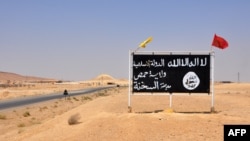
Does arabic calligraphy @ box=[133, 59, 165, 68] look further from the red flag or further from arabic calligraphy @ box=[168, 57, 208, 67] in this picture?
the red flag

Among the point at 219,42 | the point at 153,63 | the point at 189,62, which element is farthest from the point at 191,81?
the point at 219,42

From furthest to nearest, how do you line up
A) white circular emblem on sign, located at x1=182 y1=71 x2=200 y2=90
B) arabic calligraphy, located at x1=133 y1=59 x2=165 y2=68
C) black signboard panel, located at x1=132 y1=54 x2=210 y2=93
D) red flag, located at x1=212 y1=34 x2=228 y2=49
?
1. arabic calligraphy, located at x1=133 y1=59 x2=165 y2=68
2. white circular emblem on sign, located at x1=182 y1=71 x2=200 y2=90
3. black signboard panel, located at x1=132 y1=54 x2=210 y2=93
4. red flag, located at x1=212 y1=34 x2=228 y2=49

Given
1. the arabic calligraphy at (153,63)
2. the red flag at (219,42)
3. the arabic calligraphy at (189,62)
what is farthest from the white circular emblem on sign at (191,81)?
the red flag at (219,42)

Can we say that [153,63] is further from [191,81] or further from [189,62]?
[191,81]

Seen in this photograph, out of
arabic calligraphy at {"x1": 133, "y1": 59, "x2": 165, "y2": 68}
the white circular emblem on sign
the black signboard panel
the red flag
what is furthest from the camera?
arabic calligraphy at {"x1": 133, "y1": 59, "x2": 165, "y2": 68}

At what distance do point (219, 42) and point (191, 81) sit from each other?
233 cm

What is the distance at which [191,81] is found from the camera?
74.5 ft

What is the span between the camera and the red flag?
22.3 metres

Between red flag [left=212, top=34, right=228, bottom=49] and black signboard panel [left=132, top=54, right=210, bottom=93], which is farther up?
red flag [left=212, top=34, right=228, bottom=49]

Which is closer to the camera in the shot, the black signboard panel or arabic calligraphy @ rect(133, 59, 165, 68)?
the black signboard panel

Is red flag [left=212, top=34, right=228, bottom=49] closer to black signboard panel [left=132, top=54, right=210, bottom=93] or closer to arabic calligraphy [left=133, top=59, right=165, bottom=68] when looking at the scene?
black signboard panel [left=132, top=54, right=210, bottom=93]

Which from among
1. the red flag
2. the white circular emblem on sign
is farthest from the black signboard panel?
the red flag

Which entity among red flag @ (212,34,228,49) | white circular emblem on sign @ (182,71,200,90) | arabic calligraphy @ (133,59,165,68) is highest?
red flag @ (212,34,228,49)

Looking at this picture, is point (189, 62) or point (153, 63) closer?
point (189, 62)
